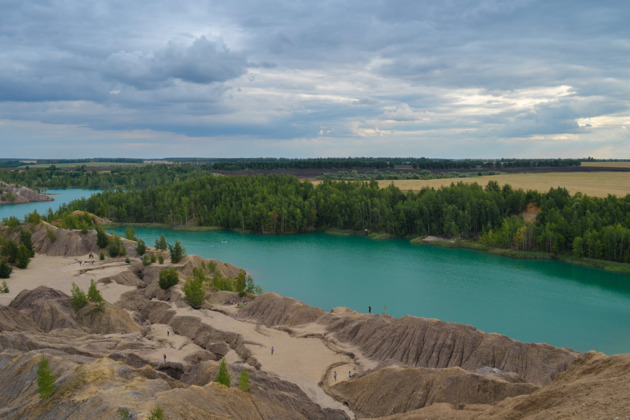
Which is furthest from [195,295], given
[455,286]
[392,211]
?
[392,211]

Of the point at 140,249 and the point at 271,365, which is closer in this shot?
the point at 271,365

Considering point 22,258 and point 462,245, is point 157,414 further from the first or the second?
point 462,245

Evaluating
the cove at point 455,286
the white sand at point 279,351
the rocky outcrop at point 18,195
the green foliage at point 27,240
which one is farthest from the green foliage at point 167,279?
the rocky outcrop at point 18,195

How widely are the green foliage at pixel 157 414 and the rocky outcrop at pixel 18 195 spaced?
171 meters

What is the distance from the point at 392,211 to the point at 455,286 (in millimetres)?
40930

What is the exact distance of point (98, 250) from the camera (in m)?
72.6

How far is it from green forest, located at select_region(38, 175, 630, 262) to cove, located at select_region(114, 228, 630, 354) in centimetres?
576

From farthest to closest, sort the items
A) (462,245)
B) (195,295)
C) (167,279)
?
1. (462,245)
2. (167,279)
3. (195,295)

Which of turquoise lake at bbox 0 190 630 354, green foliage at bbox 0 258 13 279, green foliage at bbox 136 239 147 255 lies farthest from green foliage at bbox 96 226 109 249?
turquoise lake at bbox 0 190 630 354

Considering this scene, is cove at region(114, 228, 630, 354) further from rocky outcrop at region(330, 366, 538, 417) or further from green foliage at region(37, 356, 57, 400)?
green foliage at region(37, 356, 57, 400)

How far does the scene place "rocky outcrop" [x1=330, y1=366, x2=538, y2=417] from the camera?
27.3m

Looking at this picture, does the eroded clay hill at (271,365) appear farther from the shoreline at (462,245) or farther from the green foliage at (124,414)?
the shoreline at (462,245)

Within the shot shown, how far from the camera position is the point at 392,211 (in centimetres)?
10150

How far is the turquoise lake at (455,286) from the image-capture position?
47719mm
